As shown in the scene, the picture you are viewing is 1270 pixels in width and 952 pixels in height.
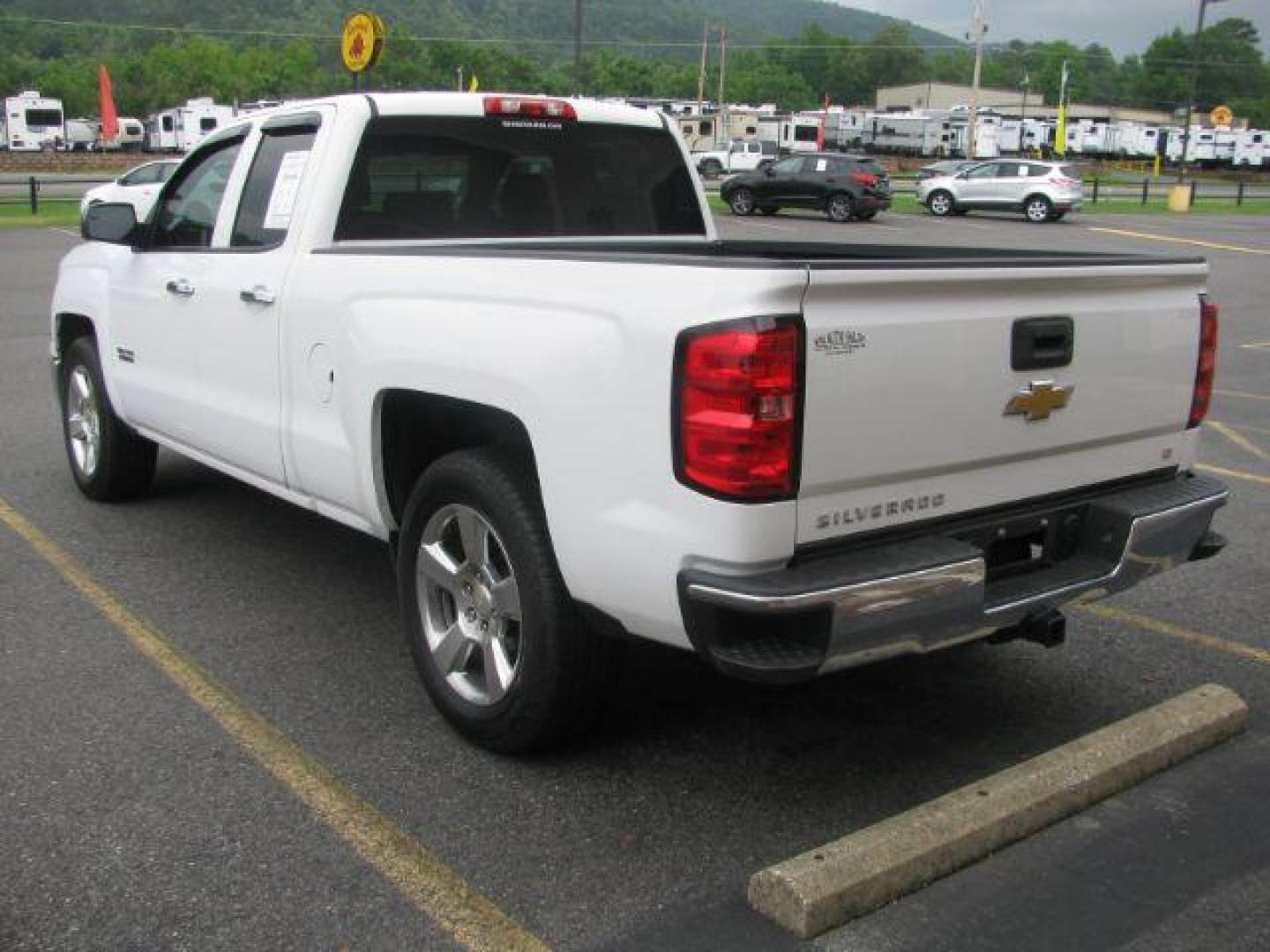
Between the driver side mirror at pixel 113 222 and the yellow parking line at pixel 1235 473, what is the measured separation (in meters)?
5.95

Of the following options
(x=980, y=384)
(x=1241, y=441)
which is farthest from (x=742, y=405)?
(x=1241, y=441)

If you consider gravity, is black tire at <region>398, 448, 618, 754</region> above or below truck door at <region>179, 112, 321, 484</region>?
below

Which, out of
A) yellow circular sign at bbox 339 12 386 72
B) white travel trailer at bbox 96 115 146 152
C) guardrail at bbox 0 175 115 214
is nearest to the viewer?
yellow circular sign at bbox 339 12 386 72

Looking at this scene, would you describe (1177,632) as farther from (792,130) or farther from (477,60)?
(477,60)

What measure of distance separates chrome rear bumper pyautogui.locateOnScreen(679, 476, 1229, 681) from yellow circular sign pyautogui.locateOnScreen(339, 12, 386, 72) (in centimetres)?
1351

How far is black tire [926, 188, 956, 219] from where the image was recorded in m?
37.0

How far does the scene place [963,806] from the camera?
3.33m

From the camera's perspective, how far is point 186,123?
62.2 metres

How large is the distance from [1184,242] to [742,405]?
29333mm

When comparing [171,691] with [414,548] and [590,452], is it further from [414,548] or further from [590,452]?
[590,452]

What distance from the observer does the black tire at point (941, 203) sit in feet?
121

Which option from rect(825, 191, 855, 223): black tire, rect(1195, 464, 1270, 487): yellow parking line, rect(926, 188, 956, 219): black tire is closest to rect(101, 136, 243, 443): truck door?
rect(1195, 464, 1270, 487): yellow parking line

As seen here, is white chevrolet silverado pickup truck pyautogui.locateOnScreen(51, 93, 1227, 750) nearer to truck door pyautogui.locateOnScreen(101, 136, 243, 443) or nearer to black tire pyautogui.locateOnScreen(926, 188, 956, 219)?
truck door pyautogui.locateOnScreen(101, 136, 243, 443)

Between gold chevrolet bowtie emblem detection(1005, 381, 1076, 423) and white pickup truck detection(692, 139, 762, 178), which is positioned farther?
white pickup truck detection(692, 139, 762, 178)
